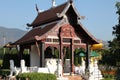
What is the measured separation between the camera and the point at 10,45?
36.8 meters

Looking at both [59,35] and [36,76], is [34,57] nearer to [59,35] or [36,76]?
[59,35]

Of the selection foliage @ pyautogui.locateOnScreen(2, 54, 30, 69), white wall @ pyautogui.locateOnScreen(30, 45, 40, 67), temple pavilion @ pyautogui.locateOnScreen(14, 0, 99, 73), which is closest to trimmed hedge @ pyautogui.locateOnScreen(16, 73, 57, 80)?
temple pavilion @ pyautogui.locateOnScreen(14, 0, 99, 73)

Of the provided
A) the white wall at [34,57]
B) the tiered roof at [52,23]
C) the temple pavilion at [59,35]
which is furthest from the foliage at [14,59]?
the tiered roof at [52,23]

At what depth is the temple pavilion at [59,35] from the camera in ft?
104

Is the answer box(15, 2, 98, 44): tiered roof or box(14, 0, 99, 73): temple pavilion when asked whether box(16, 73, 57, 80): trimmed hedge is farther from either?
box(15, 2, 98, 44): tiered roof

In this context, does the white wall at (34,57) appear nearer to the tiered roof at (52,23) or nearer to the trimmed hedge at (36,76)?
the tiered roof at (52,23)

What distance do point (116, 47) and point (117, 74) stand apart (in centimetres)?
2842

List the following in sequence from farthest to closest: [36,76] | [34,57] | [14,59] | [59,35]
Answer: [14,59] → [34,57] → [59,35] → [36,76]

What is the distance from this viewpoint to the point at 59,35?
107 feet

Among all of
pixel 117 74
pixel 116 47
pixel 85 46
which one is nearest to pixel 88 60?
pixel 85 46

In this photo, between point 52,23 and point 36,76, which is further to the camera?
point 52,23

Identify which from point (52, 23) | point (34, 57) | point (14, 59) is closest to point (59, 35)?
point (52, 23)

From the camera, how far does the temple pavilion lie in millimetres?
31844

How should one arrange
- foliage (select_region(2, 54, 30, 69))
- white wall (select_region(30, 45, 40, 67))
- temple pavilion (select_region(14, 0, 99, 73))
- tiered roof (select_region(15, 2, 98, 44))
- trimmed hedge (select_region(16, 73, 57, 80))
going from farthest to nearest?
1. foliage (select_region(2, 54, 30, 69))
2. white wall (select_region(30, 45, 40, 67))
3. tiered roof (select_region(15, 2, 98, 44))
4. temple pavilion (select_region(14, 0, 99, 73))
5. trimmed hedge (select_region(16, 73, 57, 80))
